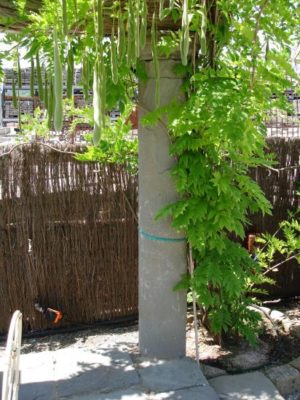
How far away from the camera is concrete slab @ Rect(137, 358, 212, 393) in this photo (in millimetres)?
3070

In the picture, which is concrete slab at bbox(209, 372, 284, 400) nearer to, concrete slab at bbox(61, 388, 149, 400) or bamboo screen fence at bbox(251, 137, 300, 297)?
concrete slab at bbox(61, 388, 149, 400)

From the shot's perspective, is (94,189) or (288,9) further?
(94,189)

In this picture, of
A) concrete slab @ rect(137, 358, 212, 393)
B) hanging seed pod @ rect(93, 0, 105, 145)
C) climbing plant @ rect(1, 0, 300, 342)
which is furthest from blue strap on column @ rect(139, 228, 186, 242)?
hanging seed pod @ rect(93, 0, 105, 145)

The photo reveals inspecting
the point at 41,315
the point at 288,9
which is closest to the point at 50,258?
the point at 41,315

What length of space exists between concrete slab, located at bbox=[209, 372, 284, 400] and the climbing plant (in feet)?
1.27

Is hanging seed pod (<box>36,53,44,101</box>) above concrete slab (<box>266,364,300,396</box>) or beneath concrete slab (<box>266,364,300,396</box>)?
above

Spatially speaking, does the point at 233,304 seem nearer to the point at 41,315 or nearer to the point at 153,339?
the point at 153,339

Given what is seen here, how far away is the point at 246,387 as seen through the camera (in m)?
3.27

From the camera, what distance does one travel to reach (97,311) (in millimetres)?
4762

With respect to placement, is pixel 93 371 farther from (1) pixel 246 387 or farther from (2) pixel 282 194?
(2) pixel 282 194

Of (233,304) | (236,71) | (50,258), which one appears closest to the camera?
(236,71)

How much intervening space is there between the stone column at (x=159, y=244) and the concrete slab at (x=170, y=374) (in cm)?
12

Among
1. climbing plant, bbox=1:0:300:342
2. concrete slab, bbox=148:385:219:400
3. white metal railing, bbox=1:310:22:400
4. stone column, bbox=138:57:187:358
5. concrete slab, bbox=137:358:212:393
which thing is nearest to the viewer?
white metal railing, bbox=1:310:22:400

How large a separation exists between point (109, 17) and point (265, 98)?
3.48ft
